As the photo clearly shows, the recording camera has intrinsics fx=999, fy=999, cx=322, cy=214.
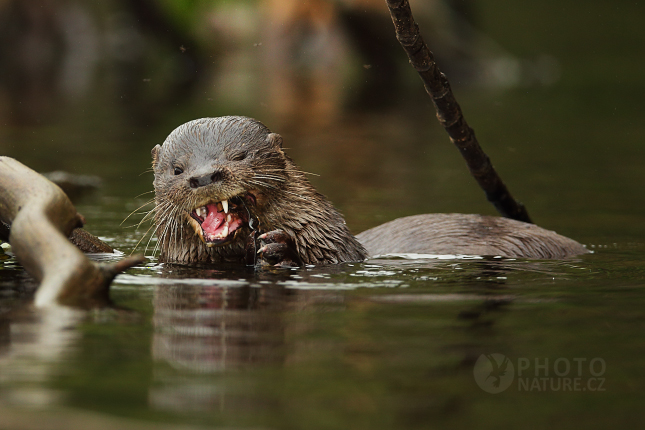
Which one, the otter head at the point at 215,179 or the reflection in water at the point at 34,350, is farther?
the otter head at the point at 215,179

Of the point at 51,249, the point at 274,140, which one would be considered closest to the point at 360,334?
the point at 51,249

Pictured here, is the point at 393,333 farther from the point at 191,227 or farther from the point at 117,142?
the point at 117,142

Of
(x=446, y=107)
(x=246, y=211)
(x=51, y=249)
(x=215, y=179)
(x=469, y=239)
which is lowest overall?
(x=51, y=249)

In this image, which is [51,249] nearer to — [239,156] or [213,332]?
[213,332]

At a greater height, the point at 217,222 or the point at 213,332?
the point at 217,222

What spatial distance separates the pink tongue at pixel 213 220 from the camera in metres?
4.49

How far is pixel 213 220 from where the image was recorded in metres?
4.51

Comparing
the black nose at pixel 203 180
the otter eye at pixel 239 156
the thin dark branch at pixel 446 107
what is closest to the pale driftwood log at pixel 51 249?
the black nose at pixel 203 180

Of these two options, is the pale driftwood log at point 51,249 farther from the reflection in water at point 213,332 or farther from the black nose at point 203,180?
the black nose at point 203,180

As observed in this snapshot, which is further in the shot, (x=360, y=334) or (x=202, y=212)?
(x=202, y=212)

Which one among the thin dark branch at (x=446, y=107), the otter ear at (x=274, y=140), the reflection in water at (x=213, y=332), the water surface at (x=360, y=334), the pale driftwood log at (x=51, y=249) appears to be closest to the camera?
the water surface at (x=360, y=334)

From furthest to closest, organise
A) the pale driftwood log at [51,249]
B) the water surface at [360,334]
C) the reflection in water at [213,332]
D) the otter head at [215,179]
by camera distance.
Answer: the otter head at [215,179], the pale driftwood log at [51,249], the reflection in water at [213,332], the water surface at [360,334]

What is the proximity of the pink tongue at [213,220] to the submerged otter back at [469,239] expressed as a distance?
995 millimetres

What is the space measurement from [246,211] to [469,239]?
1220mm
